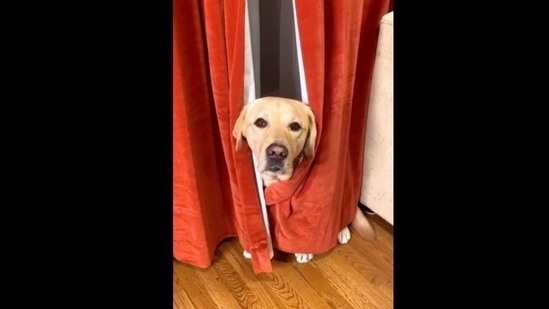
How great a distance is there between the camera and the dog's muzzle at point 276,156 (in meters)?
1.21

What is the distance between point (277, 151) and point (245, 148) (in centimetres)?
12

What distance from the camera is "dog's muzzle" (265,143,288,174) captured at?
1212 millimetres

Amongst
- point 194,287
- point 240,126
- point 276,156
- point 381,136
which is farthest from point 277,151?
point 194,287

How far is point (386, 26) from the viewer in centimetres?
133

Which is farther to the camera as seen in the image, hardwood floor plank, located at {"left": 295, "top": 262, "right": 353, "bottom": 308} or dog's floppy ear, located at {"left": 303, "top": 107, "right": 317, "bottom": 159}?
hardwood floor plank, located at {"left": 295, "top": 262, "right": 353, "bottom": 308}

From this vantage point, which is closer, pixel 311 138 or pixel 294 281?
pixel 311 138

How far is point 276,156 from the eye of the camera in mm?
→ 1224

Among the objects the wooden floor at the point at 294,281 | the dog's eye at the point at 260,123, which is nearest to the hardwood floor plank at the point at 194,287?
the wooden floor at the point at 294,281

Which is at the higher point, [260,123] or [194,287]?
[260,123]

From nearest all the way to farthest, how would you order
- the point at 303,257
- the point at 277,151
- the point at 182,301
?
1. the point at 277,151
2. the point at 182,301
3. the point at 303,257

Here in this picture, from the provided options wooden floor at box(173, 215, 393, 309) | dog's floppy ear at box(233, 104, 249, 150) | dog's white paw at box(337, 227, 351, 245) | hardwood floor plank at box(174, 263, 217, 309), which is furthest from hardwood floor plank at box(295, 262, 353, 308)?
dog's floppy ear at box(233, 104, 249, 150)

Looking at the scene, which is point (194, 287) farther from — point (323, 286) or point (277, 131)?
point (277, 131)

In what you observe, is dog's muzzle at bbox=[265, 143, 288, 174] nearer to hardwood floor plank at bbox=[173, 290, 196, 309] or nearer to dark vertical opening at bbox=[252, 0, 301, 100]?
dark vertical opening at bbox=[252, 0, 301, 100]
